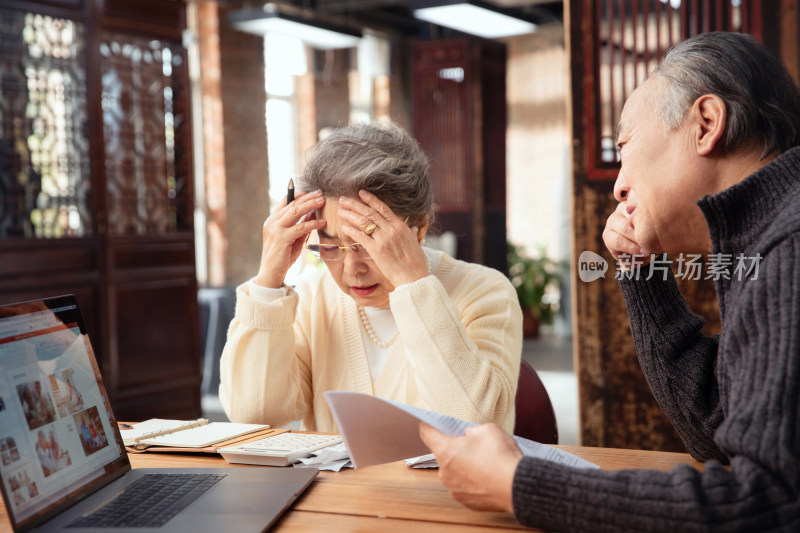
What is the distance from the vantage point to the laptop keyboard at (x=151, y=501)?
1.14 m

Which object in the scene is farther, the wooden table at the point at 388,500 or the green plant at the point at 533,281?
the green plant at the point at 533,281

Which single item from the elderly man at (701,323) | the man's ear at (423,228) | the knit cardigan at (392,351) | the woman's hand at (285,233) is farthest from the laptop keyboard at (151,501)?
the man's ear at (423,228)

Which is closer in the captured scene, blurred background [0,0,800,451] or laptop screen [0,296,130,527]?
laptop screen [0,296,130,527]

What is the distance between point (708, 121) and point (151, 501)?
3.33 feet

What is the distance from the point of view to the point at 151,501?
1.22m

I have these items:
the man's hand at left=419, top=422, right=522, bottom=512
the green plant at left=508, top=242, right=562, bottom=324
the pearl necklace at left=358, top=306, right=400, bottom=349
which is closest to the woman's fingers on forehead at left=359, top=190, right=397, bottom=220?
the pearl necklace at left=358, top=306, right=400, bottom=349

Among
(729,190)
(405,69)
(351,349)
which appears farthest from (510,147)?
(729,190)

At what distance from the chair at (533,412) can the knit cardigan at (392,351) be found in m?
0.14

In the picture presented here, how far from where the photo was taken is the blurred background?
3.07m

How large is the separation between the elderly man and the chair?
49 centimetres

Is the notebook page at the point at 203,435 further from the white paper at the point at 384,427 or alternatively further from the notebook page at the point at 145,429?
the white paper at the point at 384,427

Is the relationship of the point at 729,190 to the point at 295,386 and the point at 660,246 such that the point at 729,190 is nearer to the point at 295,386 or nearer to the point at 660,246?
the point at 660,246

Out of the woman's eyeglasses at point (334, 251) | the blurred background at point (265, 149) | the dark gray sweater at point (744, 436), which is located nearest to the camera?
the dark gray sweater at point (744, 436)

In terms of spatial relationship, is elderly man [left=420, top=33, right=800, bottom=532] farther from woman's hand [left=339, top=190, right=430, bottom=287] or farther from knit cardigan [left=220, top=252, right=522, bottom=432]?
woman's hand [left=339, top=190, right=430, bottom=287]
